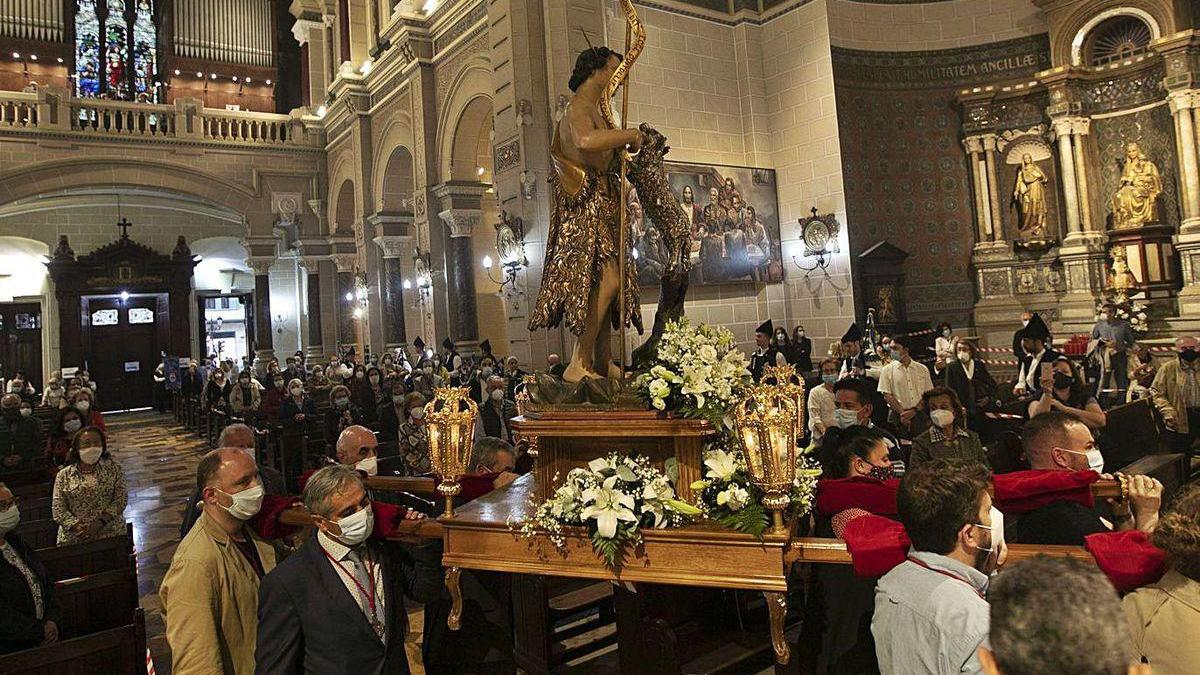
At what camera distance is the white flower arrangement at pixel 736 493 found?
2457 mm

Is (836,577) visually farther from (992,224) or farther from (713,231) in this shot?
(992,224)

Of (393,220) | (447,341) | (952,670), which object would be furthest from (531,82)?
(952,670)

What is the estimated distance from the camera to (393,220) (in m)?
17.6

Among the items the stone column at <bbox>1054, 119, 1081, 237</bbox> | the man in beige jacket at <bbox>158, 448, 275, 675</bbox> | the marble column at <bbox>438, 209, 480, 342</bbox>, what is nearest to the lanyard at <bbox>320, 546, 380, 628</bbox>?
the man in beige jacket at <bbox>158, 448, 275, 675</bbox>

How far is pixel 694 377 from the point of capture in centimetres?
272

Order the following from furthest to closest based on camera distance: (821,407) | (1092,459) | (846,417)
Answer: (821,407), (846,417), (1092,459)

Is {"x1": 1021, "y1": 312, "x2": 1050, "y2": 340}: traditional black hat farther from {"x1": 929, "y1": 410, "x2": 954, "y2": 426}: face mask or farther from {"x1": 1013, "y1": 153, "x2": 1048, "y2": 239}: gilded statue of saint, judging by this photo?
{"x1": 1013, "y1": 153, "x2": 1048, "y2": 239}: gilded statue of saint

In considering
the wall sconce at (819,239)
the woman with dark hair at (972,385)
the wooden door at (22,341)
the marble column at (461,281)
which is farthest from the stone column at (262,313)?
the woman with dark hair at (972,385)

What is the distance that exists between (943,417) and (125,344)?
78.9 ft

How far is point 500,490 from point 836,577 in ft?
5.18

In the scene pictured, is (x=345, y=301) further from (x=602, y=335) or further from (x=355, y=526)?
(x=355, y=526)

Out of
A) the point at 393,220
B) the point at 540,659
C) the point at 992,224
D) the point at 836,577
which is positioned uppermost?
the point at 393,220

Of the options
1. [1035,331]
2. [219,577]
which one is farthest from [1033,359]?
[219,577]

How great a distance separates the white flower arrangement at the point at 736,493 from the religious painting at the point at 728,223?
9353mm
